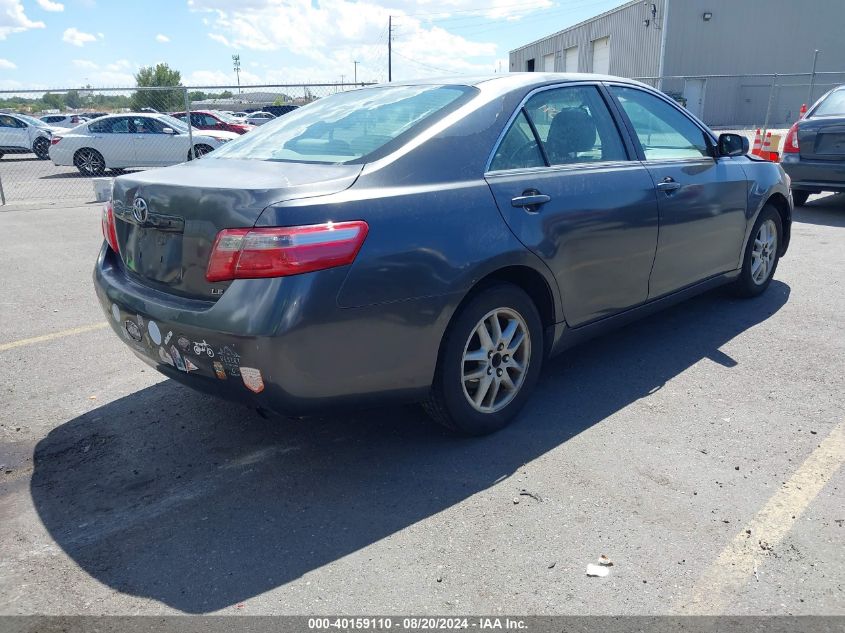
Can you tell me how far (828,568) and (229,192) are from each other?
2.60 meters

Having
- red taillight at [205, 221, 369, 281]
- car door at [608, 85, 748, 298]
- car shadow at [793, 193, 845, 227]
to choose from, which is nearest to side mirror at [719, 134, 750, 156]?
car door at [608, 85, 748, 298]

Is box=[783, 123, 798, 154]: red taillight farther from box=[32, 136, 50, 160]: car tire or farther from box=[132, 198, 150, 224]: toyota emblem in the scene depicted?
box=[32, 136, 50, 160]: car tire

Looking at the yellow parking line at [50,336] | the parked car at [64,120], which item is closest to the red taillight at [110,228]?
the yellow parking line at [50,336]

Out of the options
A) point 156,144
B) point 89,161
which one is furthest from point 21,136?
point 156,144

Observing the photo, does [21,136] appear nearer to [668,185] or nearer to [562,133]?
[562,133]

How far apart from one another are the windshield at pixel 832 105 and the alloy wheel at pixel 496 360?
8069 mm

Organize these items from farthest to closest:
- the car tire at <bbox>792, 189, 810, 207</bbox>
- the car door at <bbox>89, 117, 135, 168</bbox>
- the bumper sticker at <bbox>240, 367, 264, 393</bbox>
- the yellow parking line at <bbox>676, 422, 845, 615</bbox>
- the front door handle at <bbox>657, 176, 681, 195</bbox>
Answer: the car door at <bbox>89, 117, 135, 168</bbox> → the car tire at <bbox>792, 189, 810, 207</bbox> → the front door handle at <bbox>657, 176, 681, 195</bbox> → the bumper sticker at <bbox>240, 367, 264, 393</bbox> → the yellow parking line at <bbox>676, 422, 845, 615</bbox>

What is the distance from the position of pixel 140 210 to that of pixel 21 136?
26.2 m

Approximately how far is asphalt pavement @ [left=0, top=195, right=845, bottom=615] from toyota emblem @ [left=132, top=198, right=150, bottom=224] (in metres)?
1.13

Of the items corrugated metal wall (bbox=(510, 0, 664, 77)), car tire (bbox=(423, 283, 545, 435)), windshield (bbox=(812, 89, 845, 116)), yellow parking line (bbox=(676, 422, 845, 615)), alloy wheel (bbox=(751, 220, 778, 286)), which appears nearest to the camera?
yellow parking line (bbox=(676, 422, 845, 615))

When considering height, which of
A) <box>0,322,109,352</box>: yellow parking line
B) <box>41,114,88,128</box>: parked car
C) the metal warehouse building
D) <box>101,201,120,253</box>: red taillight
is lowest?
<box>0,322,109,352</box>: yellow parking line

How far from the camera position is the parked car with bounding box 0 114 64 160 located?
24891mm

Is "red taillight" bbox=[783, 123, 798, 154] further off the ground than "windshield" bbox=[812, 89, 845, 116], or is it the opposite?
"windshield" bbox=[812, 89, 845, 116]

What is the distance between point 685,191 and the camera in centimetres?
432
